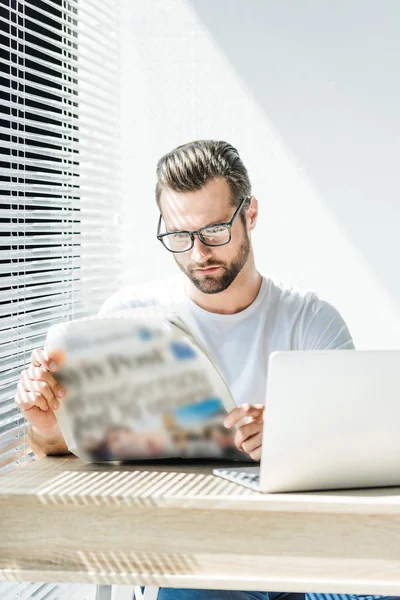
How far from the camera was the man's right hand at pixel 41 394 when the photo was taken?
1465mm

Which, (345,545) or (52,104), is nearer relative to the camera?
(345,545)

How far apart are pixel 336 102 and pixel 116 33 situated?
102 centimetres

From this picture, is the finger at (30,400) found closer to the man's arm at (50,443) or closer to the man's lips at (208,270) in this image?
the man's arm at (50,443)

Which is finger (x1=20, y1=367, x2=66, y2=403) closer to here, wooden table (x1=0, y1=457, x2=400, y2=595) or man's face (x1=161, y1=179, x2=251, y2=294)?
wooden table (x1=0, y1=457, x2=400, y2=595)

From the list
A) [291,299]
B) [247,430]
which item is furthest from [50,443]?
[291,299]

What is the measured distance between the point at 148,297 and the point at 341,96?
159 cm

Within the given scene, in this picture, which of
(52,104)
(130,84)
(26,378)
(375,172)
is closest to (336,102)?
(375,172)

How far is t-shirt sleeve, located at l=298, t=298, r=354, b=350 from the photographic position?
223 centimetres

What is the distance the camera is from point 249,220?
2365 mm

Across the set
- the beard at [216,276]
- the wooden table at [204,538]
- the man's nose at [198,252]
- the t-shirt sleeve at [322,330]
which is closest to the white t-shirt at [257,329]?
the t-shirt sleeve at [322,330]

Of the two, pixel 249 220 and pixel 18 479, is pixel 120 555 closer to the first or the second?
pixel 18 479

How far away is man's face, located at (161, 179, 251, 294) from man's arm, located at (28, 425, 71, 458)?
71 cm

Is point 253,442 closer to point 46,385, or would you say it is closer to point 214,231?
point 46,385

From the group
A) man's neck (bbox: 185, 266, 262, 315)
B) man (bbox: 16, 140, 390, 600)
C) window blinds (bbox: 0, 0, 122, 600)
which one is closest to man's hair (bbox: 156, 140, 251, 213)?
man (bbox: 16, 140, 390, 600)
